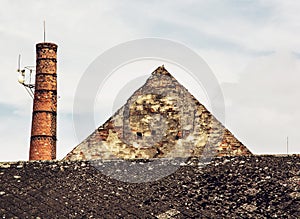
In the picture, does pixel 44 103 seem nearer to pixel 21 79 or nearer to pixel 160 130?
pixel 21 79

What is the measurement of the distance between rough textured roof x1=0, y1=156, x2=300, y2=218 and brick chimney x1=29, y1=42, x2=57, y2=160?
61.9ft

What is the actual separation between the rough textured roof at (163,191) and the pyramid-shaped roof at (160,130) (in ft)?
22.3

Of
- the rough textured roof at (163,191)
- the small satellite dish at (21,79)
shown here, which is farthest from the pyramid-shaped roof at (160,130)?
the small satellite dish at (21,79)

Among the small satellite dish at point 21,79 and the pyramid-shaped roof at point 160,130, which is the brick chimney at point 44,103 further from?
the pyramid-shaped roof at point 160,130

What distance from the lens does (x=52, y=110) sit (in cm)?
3219

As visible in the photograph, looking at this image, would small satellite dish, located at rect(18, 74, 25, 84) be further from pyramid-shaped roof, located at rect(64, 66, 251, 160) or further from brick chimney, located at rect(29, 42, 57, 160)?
pyramid-shaped roof, located at rect(64, 66, 251, 160)

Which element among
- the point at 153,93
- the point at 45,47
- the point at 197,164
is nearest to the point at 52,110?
the point at 45,47

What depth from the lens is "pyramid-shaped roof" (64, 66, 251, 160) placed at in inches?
768

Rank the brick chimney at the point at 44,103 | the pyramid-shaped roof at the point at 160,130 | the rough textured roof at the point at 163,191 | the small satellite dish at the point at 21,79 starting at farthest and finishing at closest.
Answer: the small satellite dish at the point at 21,79, the brick chimney at the point at 44,103, the pyramid-shaped roof at the point at 160,130, the rough textured roof at the point at 163,191

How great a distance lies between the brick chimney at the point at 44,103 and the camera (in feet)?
104

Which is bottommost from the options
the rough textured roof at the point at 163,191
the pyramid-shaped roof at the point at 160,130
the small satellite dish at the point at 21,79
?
the rough textured roof at the point at 163,191

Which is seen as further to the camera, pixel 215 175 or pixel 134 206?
pixel 215 175

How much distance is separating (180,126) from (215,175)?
8076mm

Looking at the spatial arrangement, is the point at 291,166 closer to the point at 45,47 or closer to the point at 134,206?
the point at 134,206
